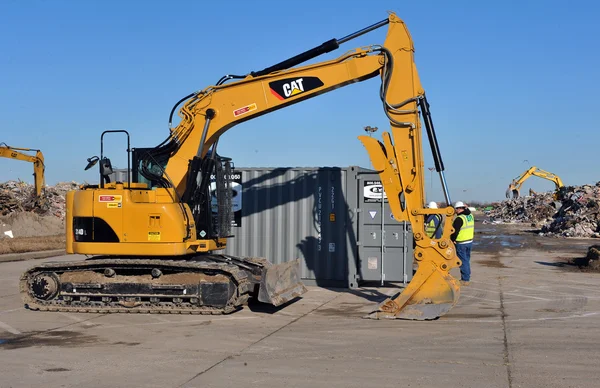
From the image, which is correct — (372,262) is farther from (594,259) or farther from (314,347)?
(594,259)

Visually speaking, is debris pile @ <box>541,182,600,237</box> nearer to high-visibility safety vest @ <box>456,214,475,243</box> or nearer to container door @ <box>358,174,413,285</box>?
high-visibility safety vest @ <box>456,214,475,243</box>

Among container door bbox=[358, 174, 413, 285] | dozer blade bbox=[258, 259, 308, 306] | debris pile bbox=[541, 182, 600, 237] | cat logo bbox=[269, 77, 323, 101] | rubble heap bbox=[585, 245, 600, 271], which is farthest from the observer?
debris pile bbox=[541, 182, 600, 237]

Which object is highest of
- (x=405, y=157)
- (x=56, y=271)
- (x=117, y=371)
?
(x=405, y=157)

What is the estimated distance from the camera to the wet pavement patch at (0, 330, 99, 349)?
9.26 metres

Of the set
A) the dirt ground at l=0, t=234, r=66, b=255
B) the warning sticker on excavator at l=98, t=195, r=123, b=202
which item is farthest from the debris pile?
the warning sticker on excavator at l=98, t=195, r=123, b=202

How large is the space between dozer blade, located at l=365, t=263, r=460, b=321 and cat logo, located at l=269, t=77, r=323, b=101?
384 cm

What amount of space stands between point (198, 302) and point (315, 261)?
4.77 meters

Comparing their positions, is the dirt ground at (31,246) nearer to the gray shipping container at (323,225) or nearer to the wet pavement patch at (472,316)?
the gray shipping container at (323,225)

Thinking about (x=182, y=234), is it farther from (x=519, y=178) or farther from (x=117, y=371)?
(x=519, y=178)

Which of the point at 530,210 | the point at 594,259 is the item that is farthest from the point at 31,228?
the point at 530,210

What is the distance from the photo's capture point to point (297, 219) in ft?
52.5

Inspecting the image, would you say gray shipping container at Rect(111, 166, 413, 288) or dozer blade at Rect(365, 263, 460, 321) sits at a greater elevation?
gray shipping container at Rect(111, 166, 413, 288)

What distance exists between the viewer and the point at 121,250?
1186 centimetres

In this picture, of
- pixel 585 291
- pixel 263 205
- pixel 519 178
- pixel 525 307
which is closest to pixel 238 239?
pixel 263 205
